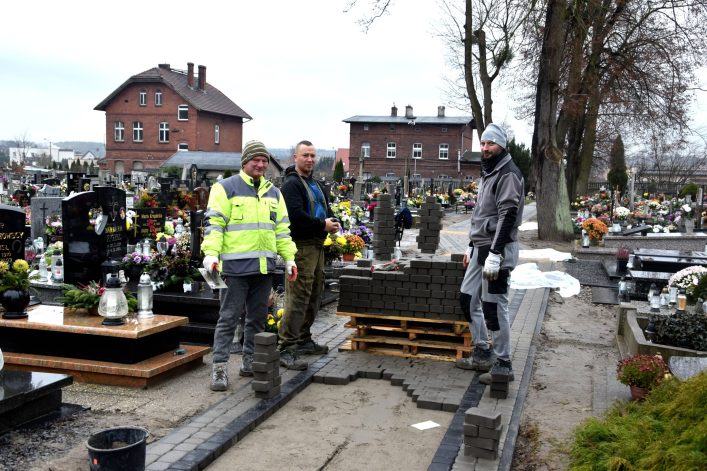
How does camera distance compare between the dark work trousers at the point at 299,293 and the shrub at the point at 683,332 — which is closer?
the shrub at the point at 683,332

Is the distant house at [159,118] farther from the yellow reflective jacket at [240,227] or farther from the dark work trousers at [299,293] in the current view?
the yellow reflective jacket at [240,227]

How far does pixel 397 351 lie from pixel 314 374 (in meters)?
1.11

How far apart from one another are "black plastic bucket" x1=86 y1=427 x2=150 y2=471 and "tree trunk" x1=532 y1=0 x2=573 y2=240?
56.8 ft

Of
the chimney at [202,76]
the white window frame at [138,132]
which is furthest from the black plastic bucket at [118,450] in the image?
the chimney at [202,76]

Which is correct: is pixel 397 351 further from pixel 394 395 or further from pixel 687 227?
pixel 687 227

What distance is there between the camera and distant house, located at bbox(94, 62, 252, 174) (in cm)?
5750

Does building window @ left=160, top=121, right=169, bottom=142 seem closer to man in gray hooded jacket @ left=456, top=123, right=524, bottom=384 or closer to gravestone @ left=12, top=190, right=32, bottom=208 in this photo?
gravestone @ left=12, top=190, right=32, bottom=208

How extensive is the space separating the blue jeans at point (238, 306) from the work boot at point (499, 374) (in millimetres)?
2037

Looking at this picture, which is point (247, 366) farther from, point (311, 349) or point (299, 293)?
point (311, 349)

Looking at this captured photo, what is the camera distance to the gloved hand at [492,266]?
584cm

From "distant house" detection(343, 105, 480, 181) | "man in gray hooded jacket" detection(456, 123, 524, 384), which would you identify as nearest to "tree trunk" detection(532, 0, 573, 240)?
"man in gray hooded jacket" detection(456, 123, 524, 384)

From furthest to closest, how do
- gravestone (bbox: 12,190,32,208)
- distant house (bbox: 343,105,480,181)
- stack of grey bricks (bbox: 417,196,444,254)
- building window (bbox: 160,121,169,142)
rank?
1. distant house (bbox: 343,105,480,181)
2. building window (bbox: 160,121,169,142)
3. gravestone (bbox: 12,190,32,208)
4. stack of grey bricks (bbox: 417,196,444,254)

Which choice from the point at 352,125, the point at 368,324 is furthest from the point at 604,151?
the point at 368,324

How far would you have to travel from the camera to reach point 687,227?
62.3 feet
